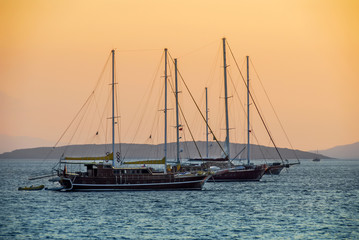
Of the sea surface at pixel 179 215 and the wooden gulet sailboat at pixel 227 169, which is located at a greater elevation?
the wooden gulet sailboat at pixel 227 169

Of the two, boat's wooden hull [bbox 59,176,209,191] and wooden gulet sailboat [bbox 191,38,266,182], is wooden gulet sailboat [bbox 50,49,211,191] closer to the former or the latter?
boat's wooden hull [bbox 59,176,209,191]

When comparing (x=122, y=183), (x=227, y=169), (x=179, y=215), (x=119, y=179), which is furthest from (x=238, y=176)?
(x=179, y=215)

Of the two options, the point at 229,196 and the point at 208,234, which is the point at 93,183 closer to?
the point at 229,196

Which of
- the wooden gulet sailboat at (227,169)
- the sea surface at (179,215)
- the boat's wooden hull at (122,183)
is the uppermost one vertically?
the wooden gulet sailboat at (227,169)

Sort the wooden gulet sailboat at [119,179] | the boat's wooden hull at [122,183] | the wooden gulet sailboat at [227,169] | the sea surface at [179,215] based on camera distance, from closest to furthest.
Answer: the sea surface at [179,215]
the wooden gulet sailboat at [119,179]
the boat's wooden hull at [122,183]
the wooden gulet sailboat at [227,169]

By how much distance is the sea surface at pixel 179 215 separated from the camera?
149ft

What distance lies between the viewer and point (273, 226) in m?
49.0

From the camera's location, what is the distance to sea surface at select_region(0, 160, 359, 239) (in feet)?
149

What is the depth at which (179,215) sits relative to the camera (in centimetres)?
5478

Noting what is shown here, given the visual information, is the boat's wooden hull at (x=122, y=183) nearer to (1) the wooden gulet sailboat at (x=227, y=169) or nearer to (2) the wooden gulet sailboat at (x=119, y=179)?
(2) the wooden gulet sailboat at (x=119, y=179)

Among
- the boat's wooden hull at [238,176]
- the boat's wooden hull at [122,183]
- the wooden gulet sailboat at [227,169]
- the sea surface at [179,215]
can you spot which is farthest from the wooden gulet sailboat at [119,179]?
the boat's wooden hull at [238,176]

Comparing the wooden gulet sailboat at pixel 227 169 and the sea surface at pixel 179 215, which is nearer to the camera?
the sea surface at pixel 179 215

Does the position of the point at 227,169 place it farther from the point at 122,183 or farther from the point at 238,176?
the point at 122,183

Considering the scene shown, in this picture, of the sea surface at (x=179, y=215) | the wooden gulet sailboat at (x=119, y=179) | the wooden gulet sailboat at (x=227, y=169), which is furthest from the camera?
the wooden gulet sailboat at (x=227, y=169)
